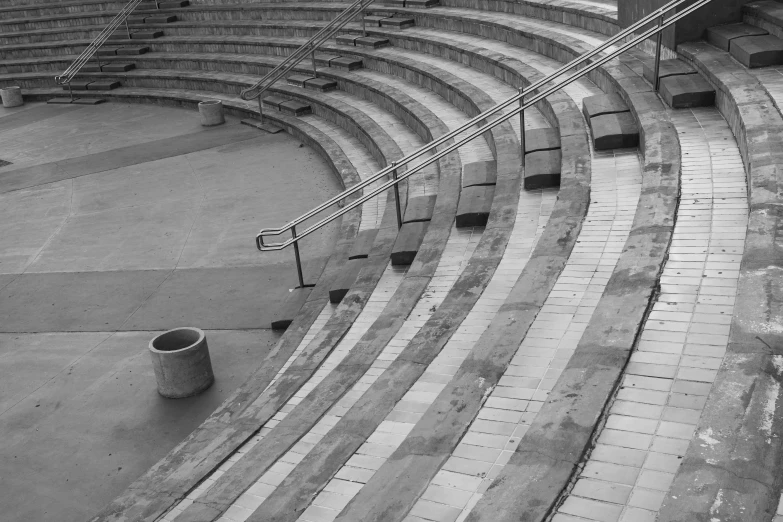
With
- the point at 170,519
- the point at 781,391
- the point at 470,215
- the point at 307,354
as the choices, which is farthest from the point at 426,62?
the point at 781,391

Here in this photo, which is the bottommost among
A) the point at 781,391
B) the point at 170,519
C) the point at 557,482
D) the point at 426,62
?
the point at 170,519

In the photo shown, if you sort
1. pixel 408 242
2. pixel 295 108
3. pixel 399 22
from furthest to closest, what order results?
pixel 399 22 → pixel 295 108 → pixel 408 242

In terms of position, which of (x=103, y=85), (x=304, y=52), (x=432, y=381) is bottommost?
(x=432, y=381)

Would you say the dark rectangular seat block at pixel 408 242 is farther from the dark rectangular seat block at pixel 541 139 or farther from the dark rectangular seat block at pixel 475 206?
the dark rectangular seat block at pixel 541 139

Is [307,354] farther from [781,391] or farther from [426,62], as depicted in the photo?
[426,62]

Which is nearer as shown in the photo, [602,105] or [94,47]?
[602,105]

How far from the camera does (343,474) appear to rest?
4.64m

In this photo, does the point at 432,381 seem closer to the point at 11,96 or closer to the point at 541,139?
the point at 541,139

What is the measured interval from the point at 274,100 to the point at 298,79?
0.69 m

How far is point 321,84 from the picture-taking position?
16.7 metres

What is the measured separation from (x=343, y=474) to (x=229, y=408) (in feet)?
8.40

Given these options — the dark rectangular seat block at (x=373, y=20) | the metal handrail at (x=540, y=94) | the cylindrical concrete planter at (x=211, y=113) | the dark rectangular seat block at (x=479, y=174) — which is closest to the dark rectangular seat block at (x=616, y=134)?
the metal handrail at (x=540, y=94)

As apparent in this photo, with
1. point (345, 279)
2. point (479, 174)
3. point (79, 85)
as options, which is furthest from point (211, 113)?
point (479, 174)

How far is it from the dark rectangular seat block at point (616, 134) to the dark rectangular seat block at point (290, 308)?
3599 millimetres
